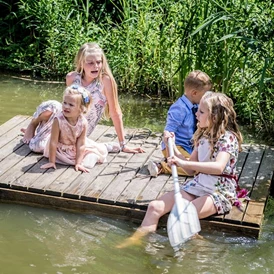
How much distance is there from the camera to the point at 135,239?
4074 millimetres

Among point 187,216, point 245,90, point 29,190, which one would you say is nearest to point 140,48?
point 245,90

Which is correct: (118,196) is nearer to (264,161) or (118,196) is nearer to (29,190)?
(29,190)

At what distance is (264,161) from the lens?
5.30m

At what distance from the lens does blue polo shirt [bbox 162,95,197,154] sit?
4.74 meters

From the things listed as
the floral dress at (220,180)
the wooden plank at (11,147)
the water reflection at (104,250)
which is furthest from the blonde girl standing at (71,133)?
the floral dress at (220,180)

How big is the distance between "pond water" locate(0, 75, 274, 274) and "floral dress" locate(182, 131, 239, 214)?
230 mm

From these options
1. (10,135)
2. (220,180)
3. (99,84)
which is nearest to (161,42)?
(99,84)

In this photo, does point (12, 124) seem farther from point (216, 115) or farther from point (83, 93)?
point (216, 115)

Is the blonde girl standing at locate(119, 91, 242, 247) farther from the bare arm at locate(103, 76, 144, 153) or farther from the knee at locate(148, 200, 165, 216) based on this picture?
the bare arm at locate(103, 76, 144, 153)

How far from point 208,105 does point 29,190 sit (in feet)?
4.73

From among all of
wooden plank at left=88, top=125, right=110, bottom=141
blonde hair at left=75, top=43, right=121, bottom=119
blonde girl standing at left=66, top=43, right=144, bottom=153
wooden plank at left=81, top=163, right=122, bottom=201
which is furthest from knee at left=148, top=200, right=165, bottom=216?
wooden plank at left=88, top=125, right=110, bottom=141

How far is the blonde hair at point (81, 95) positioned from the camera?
484cm

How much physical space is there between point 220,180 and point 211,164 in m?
0.19

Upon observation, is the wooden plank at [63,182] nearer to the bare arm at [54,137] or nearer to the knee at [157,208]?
the bare arm at [54,137]
